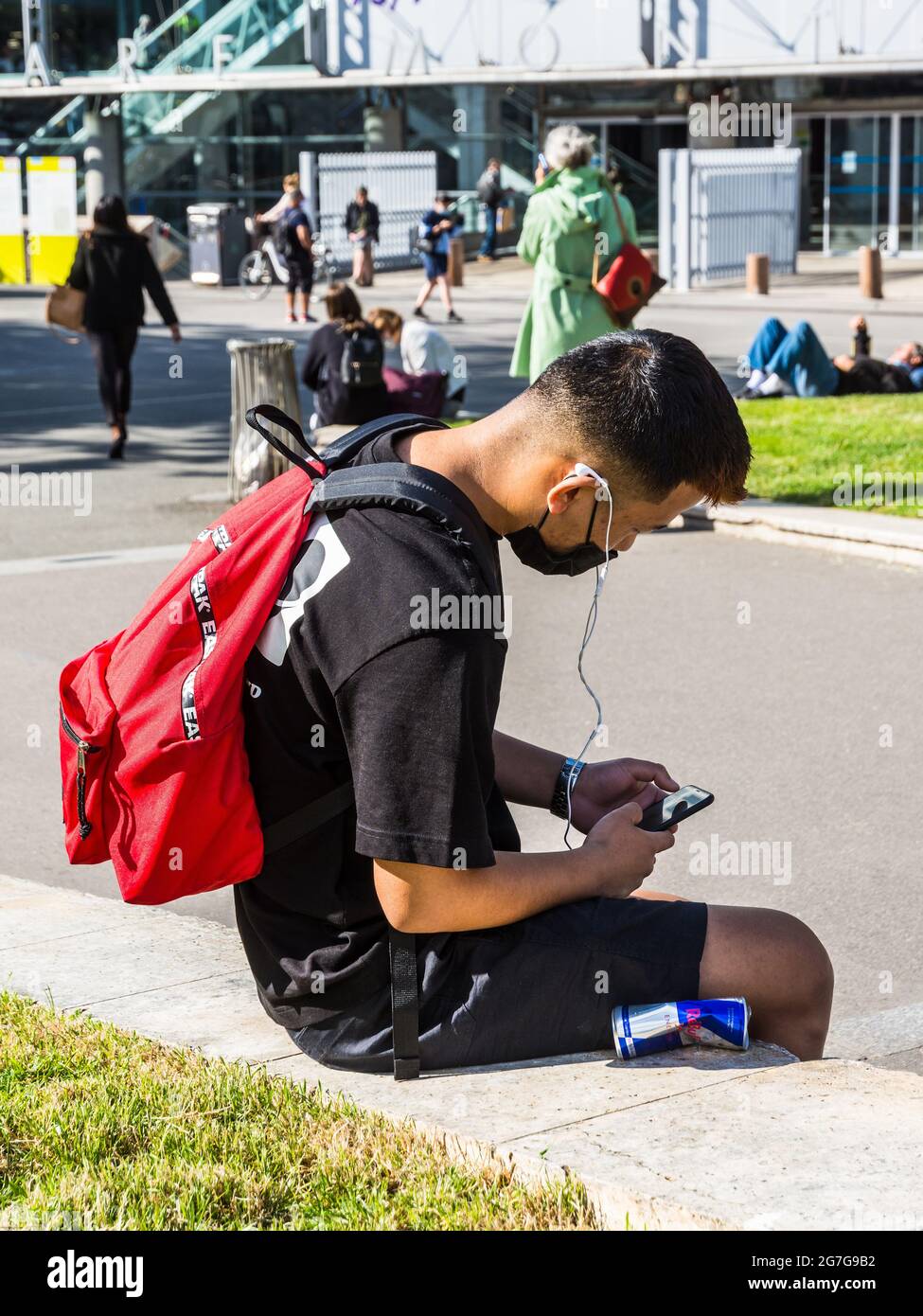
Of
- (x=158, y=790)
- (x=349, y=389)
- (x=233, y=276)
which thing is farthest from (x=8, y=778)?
(x=233, y=276)

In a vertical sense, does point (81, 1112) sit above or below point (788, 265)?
below

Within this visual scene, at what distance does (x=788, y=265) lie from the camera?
30766 mm

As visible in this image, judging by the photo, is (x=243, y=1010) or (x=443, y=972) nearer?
(x=443, y=972)

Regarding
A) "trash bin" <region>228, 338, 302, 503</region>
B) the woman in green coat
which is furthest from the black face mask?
"trash bin" <region>228, 338, 302, 503</region>

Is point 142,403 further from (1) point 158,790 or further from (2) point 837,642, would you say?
(1) point 158,790

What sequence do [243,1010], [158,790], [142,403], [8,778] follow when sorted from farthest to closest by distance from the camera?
[142,403] < [8,778] < [243,1010] < [158,790]

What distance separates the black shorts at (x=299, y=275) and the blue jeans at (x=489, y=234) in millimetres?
9873

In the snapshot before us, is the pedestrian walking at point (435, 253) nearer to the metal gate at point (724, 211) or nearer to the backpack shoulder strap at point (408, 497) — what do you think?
the metal gate at point (724, 211)

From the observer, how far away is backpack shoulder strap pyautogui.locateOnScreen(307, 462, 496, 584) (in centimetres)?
282

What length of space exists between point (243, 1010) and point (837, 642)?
497 cm

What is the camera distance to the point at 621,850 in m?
3.15

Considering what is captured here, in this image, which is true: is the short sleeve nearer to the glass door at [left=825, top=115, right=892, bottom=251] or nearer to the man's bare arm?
the man's bare arm

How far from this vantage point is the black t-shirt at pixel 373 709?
274 cm
